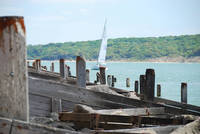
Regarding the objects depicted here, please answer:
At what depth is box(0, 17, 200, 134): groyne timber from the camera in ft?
14.0

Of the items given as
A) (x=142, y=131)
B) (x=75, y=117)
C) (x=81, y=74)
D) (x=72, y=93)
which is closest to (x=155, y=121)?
(x=142, y=131)

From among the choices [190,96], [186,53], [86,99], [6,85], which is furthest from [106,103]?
[186,53]

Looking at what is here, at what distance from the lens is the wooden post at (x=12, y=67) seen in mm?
4258

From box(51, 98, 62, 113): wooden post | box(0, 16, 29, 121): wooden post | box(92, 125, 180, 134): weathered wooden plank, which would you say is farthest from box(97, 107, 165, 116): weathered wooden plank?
box(0, 16, 29, 121): wooden post

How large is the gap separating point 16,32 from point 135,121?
315 cm

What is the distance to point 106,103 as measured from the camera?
768cm

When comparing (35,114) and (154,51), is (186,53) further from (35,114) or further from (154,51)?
(35,114)

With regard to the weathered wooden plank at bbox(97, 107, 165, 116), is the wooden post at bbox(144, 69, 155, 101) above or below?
above

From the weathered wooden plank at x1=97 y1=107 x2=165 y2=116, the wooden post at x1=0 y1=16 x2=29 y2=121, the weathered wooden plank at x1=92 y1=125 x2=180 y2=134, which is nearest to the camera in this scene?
the wooden post at x1=0 y1=16 x2=29 y2=121

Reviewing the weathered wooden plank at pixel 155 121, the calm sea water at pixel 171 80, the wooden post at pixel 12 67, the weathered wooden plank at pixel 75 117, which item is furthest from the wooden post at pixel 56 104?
the calm sea water at pixel 171 80

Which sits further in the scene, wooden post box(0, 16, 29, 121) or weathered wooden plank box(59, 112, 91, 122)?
weathered wooden plank box(59, 112, 91, 122)

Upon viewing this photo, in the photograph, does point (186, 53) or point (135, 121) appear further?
point (186, 53)

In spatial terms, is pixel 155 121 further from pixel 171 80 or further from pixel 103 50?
pixel 103 50

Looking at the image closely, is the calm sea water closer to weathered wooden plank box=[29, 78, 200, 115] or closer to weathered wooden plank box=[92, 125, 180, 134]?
weathered wooden plank box=[29, 78, 200, 115]
